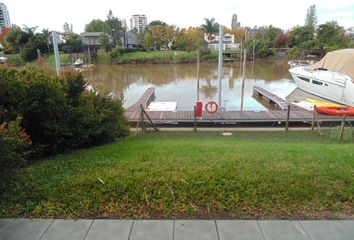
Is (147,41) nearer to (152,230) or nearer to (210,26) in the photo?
(210,26)

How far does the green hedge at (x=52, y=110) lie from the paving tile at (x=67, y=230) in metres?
2.10

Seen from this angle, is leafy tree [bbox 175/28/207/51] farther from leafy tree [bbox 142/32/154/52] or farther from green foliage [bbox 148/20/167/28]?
green foliage [bbox 148/20/167/28]

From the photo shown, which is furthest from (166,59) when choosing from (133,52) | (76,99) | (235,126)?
(76,99)

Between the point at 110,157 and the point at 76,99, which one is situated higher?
the point at 76,99

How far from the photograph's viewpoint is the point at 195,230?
91.2 inches

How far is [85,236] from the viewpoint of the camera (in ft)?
7.41

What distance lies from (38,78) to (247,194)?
12.3ft

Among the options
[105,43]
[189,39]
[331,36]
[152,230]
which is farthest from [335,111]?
[189,39]

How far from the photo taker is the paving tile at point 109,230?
88.1 inches

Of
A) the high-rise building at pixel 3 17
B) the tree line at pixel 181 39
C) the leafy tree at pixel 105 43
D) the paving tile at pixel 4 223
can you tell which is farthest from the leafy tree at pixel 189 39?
the high-rise building at pixel 3 17

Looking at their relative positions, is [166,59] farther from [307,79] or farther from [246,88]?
[307,79]

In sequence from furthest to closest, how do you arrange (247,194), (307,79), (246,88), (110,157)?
(246,88)
(307,79)
(110,157)
(247,194)

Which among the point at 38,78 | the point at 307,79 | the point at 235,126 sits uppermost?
the point at 38,78

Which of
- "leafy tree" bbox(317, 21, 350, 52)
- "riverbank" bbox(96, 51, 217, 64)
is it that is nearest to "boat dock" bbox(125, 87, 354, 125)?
"riverbank" bbox(96, 51, 217, 64)
